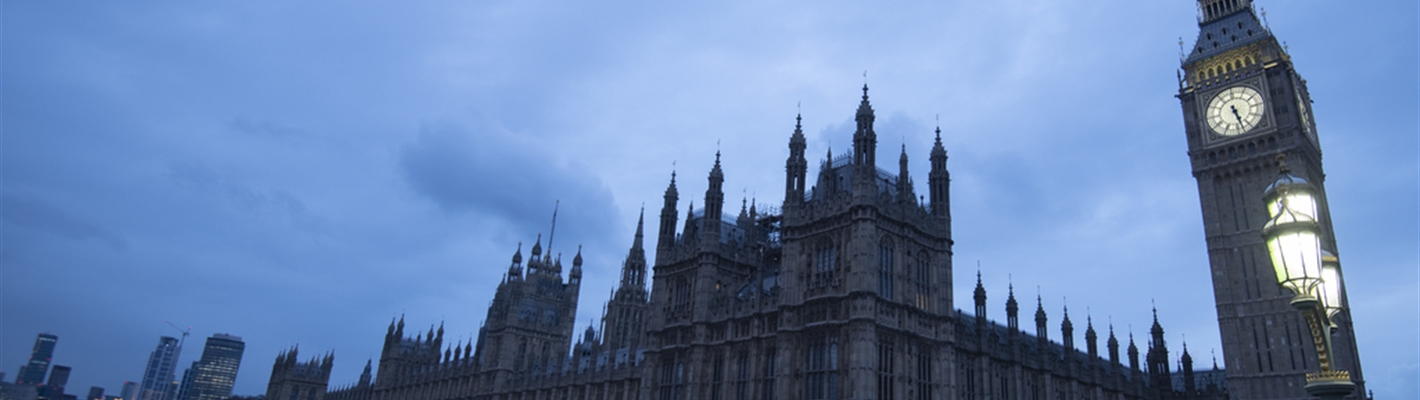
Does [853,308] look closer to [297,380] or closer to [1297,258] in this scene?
[1297,258]

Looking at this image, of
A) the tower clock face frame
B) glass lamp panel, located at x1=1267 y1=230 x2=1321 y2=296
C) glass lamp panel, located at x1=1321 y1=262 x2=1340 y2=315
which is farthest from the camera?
the tower clock face frame

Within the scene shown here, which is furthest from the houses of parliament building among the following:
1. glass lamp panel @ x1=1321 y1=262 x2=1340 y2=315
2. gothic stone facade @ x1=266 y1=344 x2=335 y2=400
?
gothic stone facade @ x1=266 y1=344 x2=335 y2=400

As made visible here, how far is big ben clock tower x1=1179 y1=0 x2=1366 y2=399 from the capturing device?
6481 cm

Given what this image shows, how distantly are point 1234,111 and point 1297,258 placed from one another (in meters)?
72.8

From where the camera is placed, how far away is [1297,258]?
11008mm

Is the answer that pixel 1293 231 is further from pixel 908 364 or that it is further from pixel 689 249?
pixel 689 249

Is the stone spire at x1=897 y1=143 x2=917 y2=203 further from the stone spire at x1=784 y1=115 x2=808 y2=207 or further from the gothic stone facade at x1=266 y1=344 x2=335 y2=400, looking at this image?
the gothic stone facade at x1=266 y1=344 x2=335 y2=400

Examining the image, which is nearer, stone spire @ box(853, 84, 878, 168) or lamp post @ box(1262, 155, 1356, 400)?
lamp post @ box(1262, 155, 1356, 400)

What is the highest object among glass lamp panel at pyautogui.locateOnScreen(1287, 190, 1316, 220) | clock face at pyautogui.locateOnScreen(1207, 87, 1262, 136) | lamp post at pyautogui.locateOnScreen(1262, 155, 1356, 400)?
clock face at pyautogui.locateOnScreen(1207, 87, 1262, 136)

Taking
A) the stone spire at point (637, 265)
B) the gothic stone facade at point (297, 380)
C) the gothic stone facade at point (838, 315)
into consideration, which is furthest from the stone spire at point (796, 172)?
the gothic stone facade at point (297, 380)

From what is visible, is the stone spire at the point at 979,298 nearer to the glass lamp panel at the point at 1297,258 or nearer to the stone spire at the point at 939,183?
the stone spire at the point at 939,183

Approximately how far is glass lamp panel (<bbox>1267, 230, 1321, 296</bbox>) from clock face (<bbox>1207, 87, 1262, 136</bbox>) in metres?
70.7

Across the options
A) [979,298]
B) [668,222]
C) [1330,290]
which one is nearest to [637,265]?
[668,222]

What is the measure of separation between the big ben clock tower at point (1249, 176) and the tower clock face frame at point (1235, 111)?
0.26 feet
